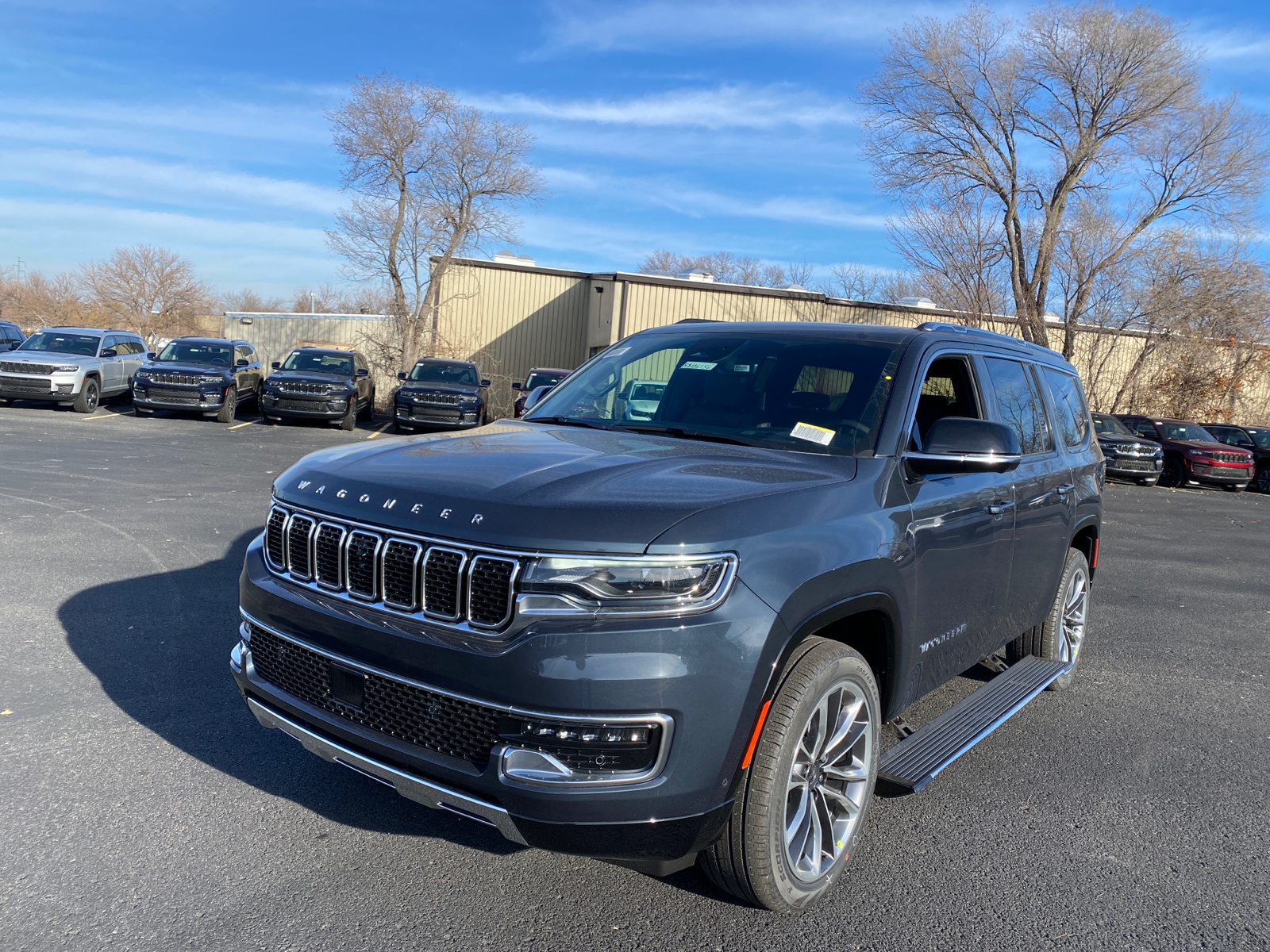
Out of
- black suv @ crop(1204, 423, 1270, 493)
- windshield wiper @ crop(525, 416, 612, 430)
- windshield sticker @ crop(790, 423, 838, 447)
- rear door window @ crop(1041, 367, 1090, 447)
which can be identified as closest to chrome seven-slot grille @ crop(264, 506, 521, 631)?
windshield wiper @ crop(525, 416, 612, 430)

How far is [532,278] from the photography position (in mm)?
33688

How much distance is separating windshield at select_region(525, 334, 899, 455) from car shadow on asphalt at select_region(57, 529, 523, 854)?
1.73 meters

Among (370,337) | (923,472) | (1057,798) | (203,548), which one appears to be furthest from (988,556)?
(370,337)

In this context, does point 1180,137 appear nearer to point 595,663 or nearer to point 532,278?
point 532,278

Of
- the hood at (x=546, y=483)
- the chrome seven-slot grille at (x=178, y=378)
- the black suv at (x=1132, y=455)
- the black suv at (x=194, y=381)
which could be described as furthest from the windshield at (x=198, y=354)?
the black suv at (x=1132, y=455)

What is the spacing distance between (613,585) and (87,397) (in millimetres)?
20855

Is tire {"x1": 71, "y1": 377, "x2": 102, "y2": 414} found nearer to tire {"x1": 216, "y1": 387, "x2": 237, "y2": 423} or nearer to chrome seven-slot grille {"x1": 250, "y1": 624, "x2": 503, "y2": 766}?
tire {"x1": 216, "y1": 387, "x2": 237, "y2": 423}

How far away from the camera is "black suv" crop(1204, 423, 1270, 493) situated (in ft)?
78.2

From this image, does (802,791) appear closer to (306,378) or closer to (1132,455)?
(306,378)

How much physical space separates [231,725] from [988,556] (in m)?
3.37

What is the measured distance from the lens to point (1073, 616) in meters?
5.50

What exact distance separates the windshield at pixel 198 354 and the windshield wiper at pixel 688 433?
18.6 m

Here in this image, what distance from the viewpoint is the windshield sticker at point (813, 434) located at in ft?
11.3

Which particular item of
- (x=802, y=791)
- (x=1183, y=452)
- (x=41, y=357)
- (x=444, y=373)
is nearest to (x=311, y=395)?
(x=444, y=373)
